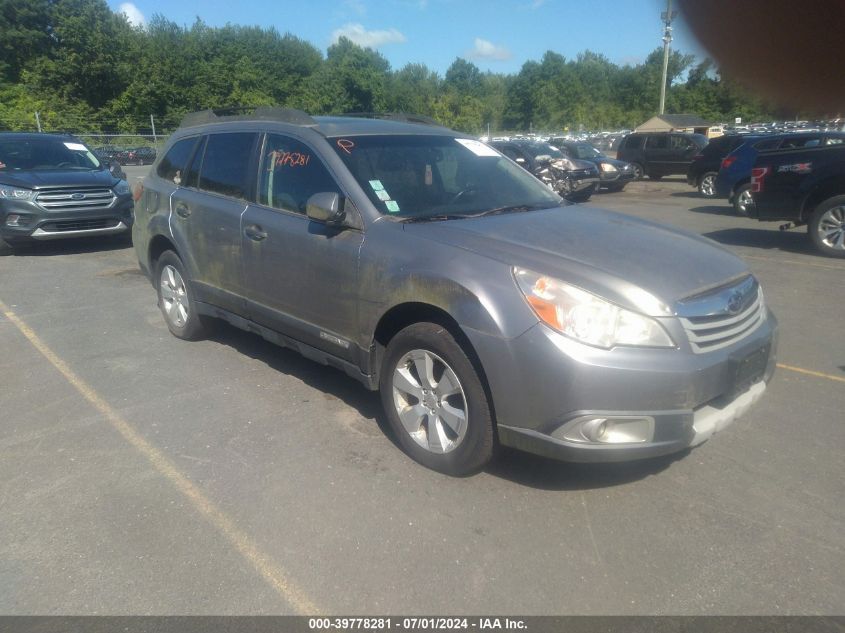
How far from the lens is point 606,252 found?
342 cm

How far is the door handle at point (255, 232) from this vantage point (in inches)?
177

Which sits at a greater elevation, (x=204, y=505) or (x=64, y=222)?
(x=64, y=222)

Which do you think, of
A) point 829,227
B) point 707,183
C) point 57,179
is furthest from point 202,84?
point 829,227

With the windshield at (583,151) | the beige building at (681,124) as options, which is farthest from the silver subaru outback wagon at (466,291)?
the beige building at (681,124)

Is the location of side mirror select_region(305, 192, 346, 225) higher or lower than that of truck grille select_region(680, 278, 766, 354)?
higher

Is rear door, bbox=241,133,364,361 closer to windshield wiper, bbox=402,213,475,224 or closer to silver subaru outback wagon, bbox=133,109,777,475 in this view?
silver subaru outback wagon, bbox=133,109,777,475

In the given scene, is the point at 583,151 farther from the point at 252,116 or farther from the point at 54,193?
the point at 252,116

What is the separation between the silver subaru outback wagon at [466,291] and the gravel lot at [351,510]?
1.19ft

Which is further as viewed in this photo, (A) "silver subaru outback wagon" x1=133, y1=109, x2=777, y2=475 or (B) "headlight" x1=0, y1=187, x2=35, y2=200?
(B) "headlight" x1=0, y1=187, x2=35, y2=200

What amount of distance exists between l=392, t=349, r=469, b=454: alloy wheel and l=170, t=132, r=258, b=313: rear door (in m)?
1.72

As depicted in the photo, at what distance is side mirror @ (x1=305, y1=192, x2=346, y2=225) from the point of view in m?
3.80

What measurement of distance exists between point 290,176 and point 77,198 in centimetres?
688

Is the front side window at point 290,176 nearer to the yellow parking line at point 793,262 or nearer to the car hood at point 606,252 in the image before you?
the car hood at point 606,252

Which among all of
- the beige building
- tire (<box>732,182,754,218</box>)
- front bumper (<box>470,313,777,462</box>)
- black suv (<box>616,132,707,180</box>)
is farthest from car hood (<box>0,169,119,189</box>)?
the beige building
